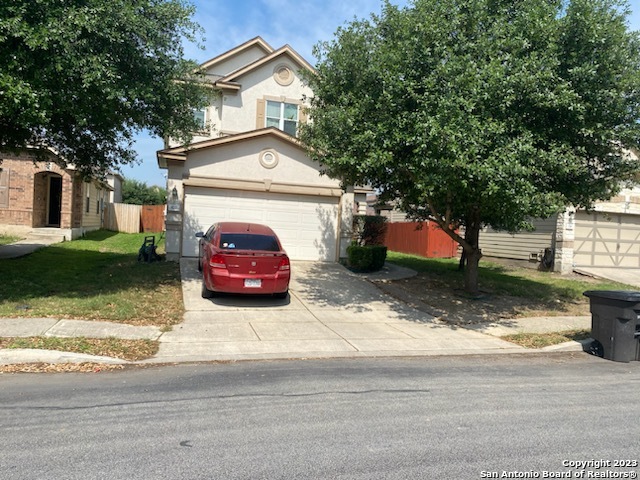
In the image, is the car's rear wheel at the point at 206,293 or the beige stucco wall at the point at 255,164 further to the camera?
the beige stucco wall at the point at 255,164

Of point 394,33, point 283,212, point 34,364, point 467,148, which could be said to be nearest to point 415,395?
point 467,148

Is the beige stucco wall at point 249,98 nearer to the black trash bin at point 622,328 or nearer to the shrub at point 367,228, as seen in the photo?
the shrub at point 367,228

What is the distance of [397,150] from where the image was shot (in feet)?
29.0

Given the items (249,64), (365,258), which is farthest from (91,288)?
(249,64)

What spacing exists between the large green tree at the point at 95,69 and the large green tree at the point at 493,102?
348 cm

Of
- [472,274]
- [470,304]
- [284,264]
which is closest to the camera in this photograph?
[284,264]

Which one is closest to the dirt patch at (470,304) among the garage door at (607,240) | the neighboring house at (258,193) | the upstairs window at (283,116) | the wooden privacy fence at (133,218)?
the neighboring house at (258,193)

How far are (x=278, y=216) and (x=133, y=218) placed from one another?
1949 centimetres

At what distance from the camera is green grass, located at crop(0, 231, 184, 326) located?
8.27 m

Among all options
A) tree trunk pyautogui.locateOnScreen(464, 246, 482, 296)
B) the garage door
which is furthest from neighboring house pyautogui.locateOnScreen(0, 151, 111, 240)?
the garage door

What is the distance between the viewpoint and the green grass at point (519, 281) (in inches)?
511

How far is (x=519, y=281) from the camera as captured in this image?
14.6 m

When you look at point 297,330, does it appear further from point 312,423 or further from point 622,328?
point 622,328

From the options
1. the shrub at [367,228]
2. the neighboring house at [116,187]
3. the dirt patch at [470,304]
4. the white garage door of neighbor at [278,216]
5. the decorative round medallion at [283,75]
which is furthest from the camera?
the neighboring house at [116,187]
